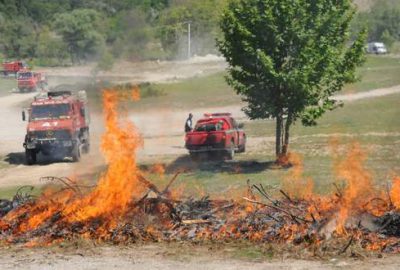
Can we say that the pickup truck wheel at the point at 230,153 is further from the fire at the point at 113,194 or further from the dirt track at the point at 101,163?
the fire at the point at 113,194

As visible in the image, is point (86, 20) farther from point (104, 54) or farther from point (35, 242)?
point (35, 242)

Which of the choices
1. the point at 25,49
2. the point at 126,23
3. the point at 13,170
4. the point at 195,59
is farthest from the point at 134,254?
the point at 195,59

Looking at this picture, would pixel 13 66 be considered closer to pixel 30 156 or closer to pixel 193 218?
pixel 30 156

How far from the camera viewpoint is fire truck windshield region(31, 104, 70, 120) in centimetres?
2903

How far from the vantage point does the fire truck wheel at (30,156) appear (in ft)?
95.3

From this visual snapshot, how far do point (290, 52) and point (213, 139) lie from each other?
5685 millimetres

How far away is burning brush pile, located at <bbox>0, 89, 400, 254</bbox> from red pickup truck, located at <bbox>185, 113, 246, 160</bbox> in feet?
34.6

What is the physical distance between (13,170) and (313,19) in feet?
50.2

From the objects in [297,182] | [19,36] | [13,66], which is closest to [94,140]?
[297,182]

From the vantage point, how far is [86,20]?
3133cm

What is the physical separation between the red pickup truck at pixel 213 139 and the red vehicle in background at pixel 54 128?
555cm

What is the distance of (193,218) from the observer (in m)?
15.7

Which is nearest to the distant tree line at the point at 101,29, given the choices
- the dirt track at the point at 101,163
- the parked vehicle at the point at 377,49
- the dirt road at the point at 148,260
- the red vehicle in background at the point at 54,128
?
the red vehicle in background at the point at 54,128

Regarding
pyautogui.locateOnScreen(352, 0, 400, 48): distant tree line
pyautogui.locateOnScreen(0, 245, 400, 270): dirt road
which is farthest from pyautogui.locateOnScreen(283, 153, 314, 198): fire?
pyautogui.locateOnScreen(352, 0, 400, 48): distant tree line
